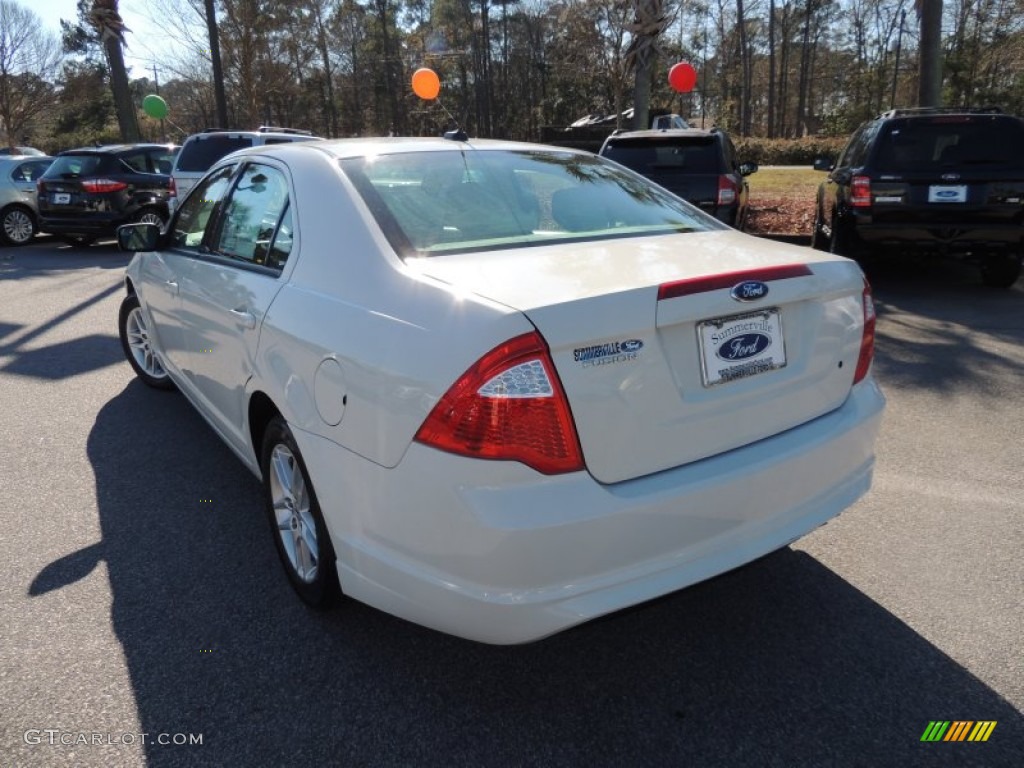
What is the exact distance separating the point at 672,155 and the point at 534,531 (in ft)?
25.1

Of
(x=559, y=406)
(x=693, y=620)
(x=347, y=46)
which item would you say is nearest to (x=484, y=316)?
(x=559, y=406)

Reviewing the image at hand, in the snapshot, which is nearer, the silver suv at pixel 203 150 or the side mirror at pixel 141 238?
the side mirror at pixel 141 238

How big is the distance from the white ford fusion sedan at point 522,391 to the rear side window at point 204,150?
33.4 ft

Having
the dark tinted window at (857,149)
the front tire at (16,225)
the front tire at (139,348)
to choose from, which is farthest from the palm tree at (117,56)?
the dark tinted window at (857,149)

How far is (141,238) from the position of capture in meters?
4.25

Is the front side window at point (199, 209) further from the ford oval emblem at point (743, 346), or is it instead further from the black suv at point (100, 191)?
the black suv at point (100, 191)

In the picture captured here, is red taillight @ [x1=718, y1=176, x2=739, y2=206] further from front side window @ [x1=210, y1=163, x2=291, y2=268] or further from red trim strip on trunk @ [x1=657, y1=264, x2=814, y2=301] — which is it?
red trim strip on trunk @ [x1=657, y1=264, x2=814, y2=301]

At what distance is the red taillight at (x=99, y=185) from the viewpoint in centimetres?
1288

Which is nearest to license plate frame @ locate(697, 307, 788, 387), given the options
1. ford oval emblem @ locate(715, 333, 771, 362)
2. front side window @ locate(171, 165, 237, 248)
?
ford oval emblem @ locate(715, 333, 771, 362)

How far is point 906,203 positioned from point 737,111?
174 ft

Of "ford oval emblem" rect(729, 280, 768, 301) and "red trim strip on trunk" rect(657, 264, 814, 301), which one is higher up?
"red trim strip on trunk" rect(657, 264, 814, 301)

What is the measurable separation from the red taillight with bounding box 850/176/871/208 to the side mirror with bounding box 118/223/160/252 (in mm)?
6313

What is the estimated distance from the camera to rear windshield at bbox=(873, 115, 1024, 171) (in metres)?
7.15

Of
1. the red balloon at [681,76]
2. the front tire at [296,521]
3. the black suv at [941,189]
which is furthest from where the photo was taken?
the red balloon at [681,76]
